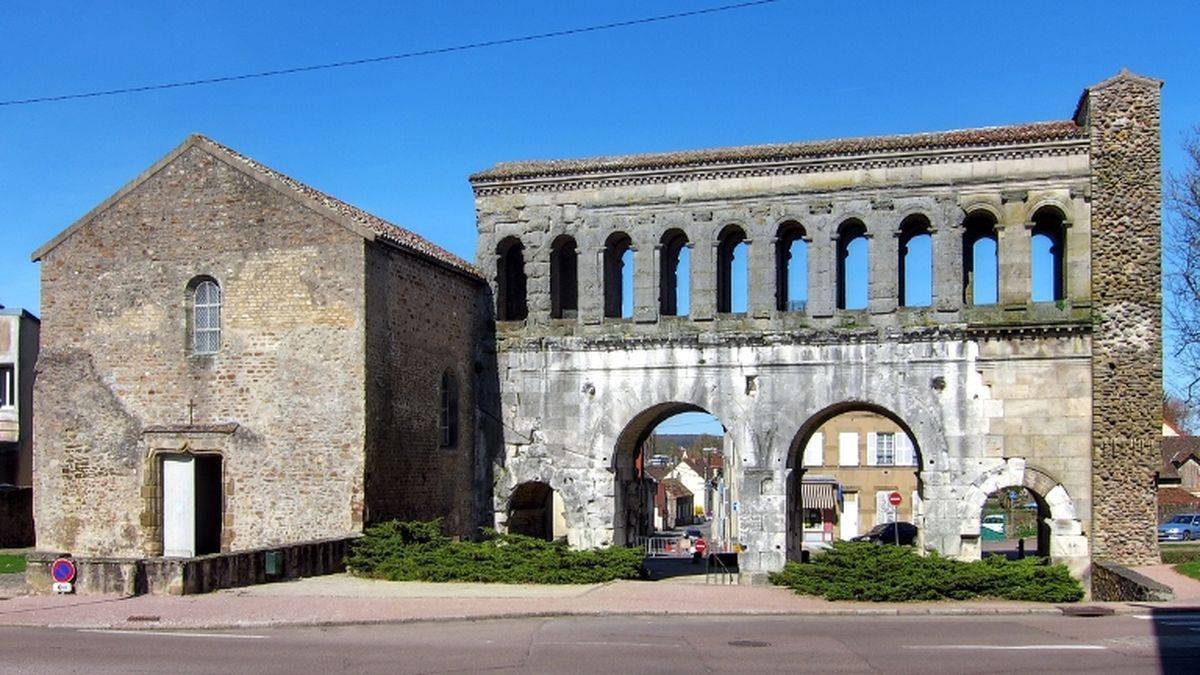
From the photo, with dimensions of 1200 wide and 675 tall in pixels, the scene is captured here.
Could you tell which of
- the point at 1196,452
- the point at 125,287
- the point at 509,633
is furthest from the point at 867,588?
the point at 1196,452

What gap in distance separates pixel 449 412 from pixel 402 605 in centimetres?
921

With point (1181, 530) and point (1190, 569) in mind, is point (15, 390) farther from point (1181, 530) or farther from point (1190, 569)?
point (1181, 530)

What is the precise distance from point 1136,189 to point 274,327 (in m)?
17.0

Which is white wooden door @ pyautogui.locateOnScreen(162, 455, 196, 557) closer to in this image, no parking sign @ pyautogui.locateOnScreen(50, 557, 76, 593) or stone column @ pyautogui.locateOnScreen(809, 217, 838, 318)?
no parking sign @ pyautogui.locateOnScreen(50, 557, 76, 593)

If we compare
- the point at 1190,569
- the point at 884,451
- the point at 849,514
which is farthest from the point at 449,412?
the point at 884,451

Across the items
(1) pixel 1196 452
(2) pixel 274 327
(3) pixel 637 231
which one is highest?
(3) pixel 637 231

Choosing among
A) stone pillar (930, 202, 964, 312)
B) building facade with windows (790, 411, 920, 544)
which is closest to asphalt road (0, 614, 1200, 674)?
stone pillar (930, 202, 964, 312)

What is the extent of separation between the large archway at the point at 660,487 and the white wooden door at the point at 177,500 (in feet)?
28.7

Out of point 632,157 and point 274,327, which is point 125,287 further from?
point 632,157

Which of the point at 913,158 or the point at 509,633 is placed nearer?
the point at 509,633

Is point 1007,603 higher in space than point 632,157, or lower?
lower

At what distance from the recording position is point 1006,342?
25.2 meters

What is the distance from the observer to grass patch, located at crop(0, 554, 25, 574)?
25.8 m

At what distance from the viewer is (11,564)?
27.3m
